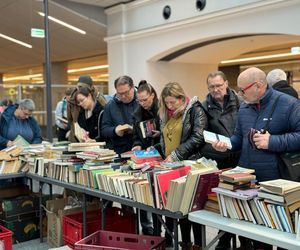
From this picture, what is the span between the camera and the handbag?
7.02 ft

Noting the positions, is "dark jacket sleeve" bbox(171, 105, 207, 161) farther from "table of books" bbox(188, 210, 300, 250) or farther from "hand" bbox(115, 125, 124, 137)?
"hand" bbox(115, 125, 124, 137)

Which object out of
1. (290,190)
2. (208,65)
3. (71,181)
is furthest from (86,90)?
(208,65)

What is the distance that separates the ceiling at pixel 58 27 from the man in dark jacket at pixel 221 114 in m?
6.53

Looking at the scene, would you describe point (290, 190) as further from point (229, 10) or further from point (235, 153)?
point (229, 10)

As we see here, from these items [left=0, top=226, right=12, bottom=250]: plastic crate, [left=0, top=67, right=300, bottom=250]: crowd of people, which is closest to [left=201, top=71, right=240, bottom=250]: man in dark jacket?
[left=0, top=67, right=300, bottom=250]: crowd of people

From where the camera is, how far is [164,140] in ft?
9.46

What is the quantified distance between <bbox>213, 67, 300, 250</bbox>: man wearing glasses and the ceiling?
7.10m

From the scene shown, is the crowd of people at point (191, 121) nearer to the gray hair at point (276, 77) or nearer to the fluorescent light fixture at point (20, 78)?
the gray hair at point (276, 77)

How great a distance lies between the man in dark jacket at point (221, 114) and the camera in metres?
2.76

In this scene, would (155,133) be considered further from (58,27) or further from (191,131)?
(58,27)

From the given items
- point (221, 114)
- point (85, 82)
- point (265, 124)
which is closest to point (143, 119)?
point (221, 114)

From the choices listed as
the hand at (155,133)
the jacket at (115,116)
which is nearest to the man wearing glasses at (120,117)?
the jacket at (115,116)

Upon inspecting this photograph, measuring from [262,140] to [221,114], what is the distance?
27.2 inches

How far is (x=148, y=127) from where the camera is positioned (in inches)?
122
